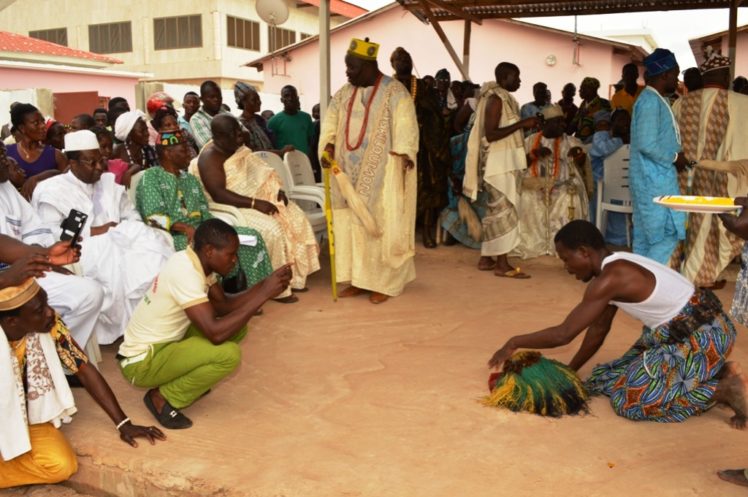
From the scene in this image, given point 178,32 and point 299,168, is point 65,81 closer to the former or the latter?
point 178,32

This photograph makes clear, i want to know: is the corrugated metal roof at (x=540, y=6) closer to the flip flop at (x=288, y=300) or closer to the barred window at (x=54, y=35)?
A: the flip flop at (x=288, y=300)

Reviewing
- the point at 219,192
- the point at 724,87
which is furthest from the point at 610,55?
the point at 219,192

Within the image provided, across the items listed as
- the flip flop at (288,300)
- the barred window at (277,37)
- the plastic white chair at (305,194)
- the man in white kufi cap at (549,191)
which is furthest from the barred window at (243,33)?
the flip flop at (288,300)

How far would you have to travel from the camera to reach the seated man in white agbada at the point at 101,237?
4492 millimetres

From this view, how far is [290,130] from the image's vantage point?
27.2 ft

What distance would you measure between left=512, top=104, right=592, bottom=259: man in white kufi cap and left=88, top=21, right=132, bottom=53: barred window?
81.5 feet

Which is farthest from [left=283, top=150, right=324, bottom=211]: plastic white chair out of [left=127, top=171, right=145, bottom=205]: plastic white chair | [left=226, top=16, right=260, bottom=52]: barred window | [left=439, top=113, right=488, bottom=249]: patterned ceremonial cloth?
[left=226, top=16, right=260, bottom=52]: barred window

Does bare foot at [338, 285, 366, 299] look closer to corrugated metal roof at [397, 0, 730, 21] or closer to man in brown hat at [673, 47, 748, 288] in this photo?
man in brown hat at [673, 47, 748, 288]

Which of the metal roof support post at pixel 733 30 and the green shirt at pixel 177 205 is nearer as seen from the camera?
the green shirt at pixel 177 205

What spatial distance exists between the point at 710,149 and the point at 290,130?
14.7 ft

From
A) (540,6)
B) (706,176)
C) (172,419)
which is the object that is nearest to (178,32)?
(540,6)

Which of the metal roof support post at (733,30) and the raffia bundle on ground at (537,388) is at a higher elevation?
the metal roof support post at (733,30)

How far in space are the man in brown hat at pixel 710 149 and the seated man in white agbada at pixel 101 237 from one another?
3.96 metres

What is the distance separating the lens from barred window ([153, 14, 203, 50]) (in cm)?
2677
